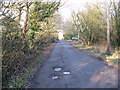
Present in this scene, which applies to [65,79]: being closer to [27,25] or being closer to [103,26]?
[27,25]

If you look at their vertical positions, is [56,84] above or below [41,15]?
below

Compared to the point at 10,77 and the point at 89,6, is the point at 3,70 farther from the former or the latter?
the point at 89,6

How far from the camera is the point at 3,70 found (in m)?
5.00

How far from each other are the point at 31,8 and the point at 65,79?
8.72 metres

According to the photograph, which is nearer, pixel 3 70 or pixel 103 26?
pixel 3 70

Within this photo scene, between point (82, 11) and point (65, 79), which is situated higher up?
point (82, 11)

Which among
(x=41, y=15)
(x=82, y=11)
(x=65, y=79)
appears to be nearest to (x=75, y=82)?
(x=65, y=79)

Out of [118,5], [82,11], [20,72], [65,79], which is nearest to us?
[65,79]

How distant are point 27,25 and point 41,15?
1.70 m

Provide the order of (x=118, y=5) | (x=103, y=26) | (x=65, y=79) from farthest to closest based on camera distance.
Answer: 1. (x=103, y=26)
2. (x=118, y=5)
3. (x=65, y=79)

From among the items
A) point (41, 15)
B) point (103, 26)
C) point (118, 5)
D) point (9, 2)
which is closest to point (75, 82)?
point (9, 2)

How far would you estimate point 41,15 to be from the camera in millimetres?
12047

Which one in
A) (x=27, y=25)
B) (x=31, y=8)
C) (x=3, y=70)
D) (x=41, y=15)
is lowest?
(x=3, y=70)

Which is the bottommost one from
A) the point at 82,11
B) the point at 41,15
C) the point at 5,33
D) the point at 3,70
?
the point at 3,70
